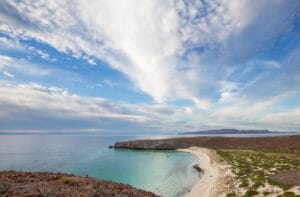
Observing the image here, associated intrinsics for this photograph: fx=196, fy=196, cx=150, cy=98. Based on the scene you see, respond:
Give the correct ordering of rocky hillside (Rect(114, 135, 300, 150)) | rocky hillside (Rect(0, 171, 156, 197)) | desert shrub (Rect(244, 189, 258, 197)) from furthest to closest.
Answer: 1. rocky hillside (Rect(114, 135, 300, 150))
2. desert shrub (Rect(244, 189, 258, 197))
3. rocky hillside (Rect(0, 171, 156, 197))

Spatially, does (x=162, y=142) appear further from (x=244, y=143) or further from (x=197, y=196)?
(x=197, y=196)

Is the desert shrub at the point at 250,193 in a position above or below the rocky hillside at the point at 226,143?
below

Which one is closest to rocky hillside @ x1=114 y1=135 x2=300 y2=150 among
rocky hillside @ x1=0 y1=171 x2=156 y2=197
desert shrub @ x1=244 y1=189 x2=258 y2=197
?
desert shrub @ x1=244 y1=189 x2=258 y2=197

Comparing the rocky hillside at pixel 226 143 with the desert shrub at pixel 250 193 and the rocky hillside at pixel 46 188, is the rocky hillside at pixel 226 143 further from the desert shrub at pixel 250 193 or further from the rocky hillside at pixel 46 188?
the rocky hillside at pixel 46 188

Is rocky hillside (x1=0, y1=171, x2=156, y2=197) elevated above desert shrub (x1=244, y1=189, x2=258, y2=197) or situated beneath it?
elevated above

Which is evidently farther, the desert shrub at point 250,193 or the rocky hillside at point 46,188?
the desert shrub at point 250,193

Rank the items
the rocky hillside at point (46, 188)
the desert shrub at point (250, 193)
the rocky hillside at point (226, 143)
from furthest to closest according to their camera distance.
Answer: the rocky hillside at point (226, 143) < the desert shrub at point (250, 193) < the rocky hillside at point (46, 188)

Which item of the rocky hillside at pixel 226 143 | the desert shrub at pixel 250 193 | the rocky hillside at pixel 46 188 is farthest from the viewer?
the rocky hillside at pixel 226 143

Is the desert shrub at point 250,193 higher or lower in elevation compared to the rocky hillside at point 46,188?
lower

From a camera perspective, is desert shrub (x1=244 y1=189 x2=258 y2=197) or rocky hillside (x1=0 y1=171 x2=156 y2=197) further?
desert shrub (x1=244 y1=189 x2=258 y2=197)

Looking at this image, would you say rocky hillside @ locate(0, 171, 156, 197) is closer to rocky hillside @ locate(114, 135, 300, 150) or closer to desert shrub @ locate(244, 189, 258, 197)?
desert shrub @ locate(244, 189, 258, 197)

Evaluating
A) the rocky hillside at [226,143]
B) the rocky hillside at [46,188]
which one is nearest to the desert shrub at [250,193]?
the rocky hillside at [46,188]

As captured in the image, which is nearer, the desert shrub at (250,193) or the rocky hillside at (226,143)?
the desert shrub at (250,193)
